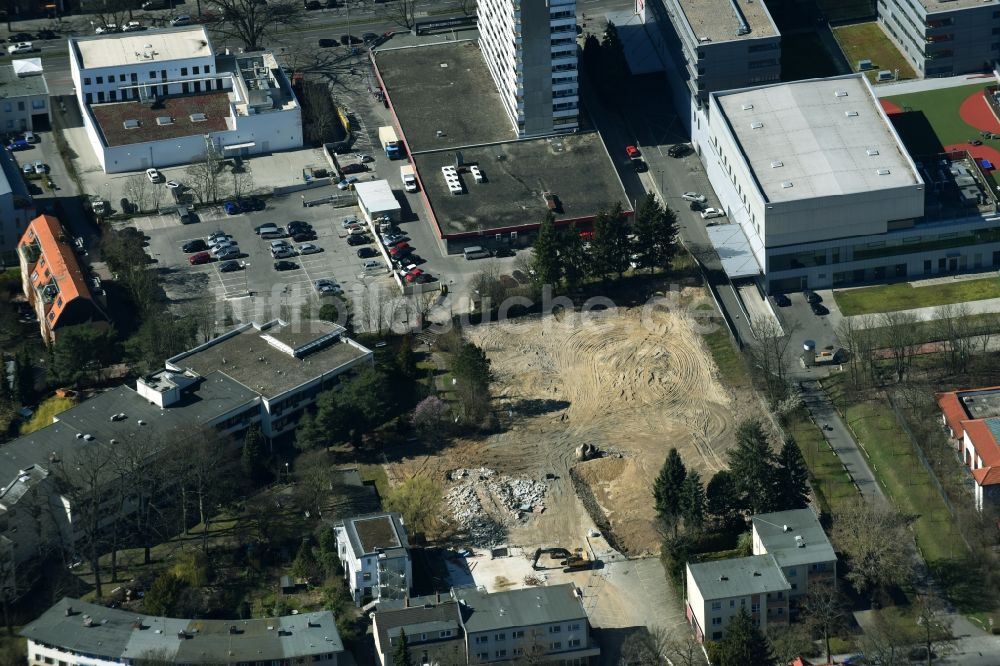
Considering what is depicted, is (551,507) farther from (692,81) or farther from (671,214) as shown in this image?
(692,81)

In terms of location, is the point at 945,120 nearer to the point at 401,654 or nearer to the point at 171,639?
the point at 401,654

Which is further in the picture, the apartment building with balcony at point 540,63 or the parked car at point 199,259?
the apartment building with balcony at point 540,63

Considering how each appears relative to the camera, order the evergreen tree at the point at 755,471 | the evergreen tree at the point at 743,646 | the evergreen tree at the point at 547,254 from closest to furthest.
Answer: the evergreen tree at the point at 743,646 → the evergreen tree at the point at 755,471 → the evergreen tree at the point at 547,254

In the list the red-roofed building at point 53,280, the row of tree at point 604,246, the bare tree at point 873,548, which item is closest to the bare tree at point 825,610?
the bare tree at point 873,548

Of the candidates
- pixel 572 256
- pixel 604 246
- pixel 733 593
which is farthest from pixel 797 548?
pixel 572 256

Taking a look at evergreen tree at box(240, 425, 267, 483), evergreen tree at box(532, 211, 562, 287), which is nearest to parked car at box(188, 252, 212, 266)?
evergreen tree at box(532, 211, 562, 287)

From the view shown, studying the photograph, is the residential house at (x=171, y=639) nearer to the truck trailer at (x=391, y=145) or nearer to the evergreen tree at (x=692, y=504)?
the evergreen tree at (x=692, y=504)
